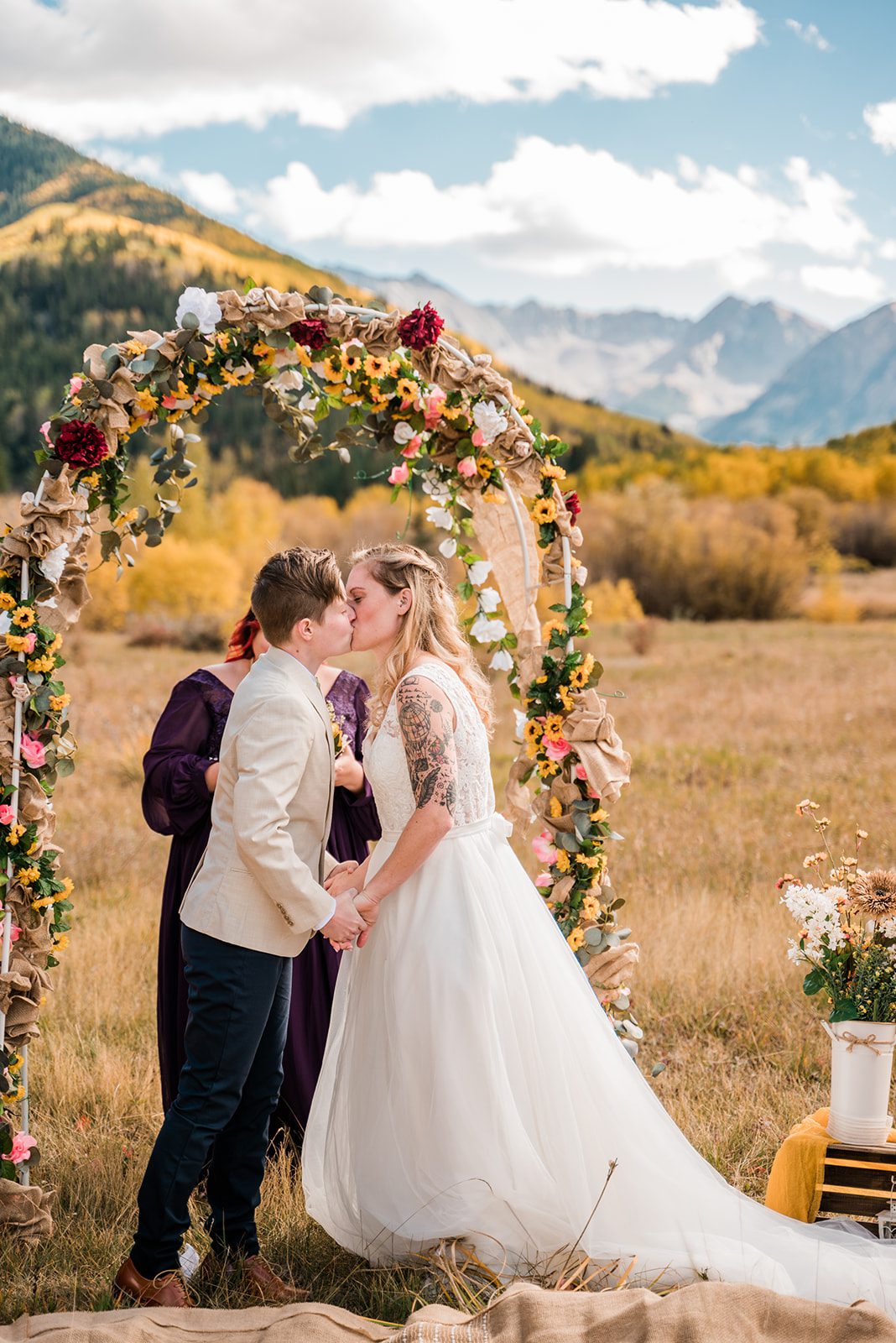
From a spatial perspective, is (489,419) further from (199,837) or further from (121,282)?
(121,282)

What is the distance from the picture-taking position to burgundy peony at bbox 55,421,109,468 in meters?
3.71

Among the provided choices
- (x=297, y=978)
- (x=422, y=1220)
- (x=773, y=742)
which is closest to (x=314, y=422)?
(x=297, y=978)

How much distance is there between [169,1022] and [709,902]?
4.17 metres

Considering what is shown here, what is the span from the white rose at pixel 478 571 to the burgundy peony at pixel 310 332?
1.13m

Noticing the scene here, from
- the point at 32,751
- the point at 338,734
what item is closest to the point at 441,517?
the point at 338,734

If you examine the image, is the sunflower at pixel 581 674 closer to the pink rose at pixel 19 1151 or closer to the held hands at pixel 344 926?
the held hands at pixel 344 926

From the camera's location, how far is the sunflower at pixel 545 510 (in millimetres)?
4410

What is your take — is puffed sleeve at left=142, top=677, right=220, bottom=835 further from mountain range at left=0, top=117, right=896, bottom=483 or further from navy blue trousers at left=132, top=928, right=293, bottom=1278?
mountain range at left=0, top=117, right=896, bottom=483

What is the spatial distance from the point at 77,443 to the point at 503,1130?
8.42 feet

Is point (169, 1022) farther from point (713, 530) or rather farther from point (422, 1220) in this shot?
point (713, 530)

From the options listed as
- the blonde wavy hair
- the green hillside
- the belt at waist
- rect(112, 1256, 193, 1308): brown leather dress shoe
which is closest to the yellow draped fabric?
the belt at waist

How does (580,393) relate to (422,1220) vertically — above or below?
above

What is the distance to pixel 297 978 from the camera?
4.42 meters

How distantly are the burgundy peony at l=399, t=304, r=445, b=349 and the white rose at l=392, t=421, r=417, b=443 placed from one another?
1.48 ft
